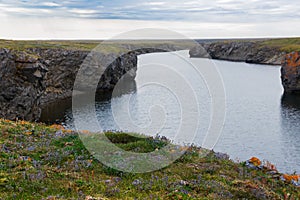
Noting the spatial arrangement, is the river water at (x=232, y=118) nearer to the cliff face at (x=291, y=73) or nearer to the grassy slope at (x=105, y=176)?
the cliff face at (x=291, y=73)

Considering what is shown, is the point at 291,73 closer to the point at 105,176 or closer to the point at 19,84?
the point at 19,84

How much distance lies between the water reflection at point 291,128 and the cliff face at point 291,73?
10.8m

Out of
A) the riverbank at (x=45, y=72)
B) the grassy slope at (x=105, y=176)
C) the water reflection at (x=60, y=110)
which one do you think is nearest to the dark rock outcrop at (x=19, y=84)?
the riverbank at (x=45, y=72)

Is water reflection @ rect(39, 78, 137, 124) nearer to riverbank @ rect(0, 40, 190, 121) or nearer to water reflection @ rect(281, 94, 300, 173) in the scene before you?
riverbank @ rect(0, 40, 190, 121)

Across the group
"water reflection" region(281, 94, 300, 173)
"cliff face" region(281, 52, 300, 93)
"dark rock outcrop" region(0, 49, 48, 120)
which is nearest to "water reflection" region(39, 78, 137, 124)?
"dark rock outcrop" region(0, 49, 48, 120)

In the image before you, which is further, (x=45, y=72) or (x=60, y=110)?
(x=60, y=110)

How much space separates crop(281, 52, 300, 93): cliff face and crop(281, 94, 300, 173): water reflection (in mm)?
10815

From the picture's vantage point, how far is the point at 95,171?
54.9 ft

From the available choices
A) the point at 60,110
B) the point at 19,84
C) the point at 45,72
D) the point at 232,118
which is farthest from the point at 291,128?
the point at 60,110

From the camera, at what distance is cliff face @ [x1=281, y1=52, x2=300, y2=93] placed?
381 feet

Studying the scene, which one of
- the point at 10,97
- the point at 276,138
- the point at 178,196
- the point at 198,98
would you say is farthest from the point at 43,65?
the point at 178,196

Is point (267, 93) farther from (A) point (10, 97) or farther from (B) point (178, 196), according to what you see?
(B) point (178, 196)

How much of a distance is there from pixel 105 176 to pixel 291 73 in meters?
113

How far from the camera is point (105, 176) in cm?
1623
